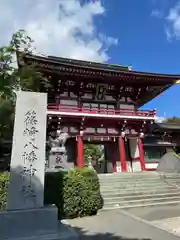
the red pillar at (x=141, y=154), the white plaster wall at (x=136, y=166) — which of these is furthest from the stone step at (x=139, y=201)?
the white plaster wall at (x=136, y=166)

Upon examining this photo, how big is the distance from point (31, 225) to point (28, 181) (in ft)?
3.00

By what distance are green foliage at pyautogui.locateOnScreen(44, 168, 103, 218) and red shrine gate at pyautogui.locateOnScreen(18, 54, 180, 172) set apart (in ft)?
24.3

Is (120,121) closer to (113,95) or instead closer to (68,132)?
(113,95)

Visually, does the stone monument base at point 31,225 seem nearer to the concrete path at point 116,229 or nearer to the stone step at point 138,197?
the concrete path at point 116,229

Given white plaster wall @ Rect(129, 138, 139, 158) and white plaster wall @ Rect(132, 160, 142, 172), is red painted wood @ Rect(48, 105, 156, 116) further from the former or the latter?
white plaster wall @ Rect(132, 160, 142, 172)

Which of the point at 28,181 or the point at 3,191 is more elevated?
the point at 28,181

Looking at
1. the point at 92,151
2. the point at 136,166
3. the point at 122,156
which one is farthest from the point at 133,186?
the point at 92,151

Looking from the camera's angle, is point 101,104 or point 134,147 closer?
point 101,104

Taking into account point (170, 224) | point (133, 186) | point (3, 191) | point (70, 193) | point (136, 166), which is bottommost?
point (170, 224)

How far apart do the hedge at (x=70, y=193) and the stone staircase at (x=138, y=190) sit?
1214mm

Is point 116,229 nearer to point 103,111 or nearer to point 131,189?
point 131,189

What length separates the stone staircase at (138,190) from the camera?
988cm

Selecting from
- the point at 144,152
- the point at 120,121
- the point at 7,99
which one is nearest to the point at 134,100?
the point at 120,121

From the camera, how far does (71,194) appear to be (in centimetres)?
799
